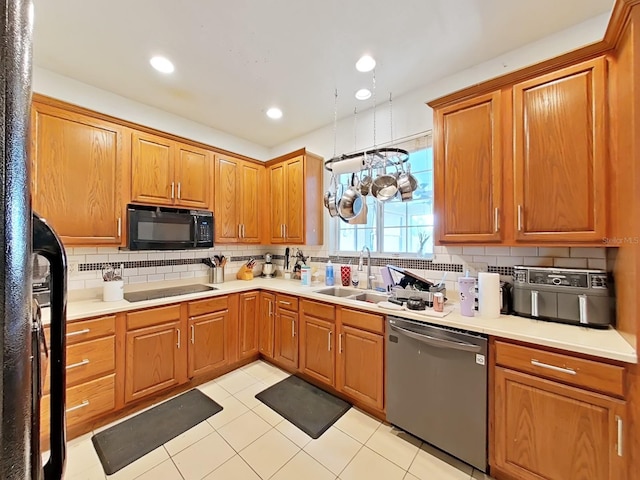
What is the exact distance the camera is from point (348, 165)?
2627mm

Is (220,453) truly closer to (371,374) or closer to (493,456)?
(371,374)

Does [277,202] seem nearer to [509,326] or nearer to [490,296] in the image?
[490,296]

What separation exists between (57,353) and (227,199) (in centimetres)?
276

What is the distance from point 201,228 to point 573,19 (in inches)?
130

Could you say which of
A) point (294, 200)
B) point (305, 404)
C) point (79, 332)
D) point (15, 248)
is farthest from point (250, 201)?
point (15, 248)

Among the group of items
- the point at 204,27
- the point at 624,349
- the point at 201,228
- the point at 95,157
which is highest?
the point at 204,27

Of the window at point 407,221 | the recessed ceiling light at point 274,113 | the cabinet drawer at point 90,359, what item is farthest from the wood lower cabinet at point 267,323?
the recessed ceiling light at point 274,113

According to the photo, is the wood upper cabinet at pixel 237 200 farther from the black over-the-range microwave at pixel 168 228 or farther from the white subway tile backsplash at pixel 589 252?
the white subway tile backsplash at pixel 589 252

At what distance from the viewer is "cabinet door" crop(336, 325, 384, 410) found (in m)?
2.08

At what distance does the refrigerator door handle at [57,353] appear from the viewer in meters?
0.49

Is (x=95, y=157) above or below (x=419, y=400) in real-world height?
above

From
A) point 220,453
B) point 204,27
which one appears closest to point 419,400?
point 220,453

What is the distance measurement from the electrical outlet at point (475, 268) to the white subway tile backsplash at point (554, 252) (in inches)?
13.9

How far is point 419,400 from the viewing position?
184cm
